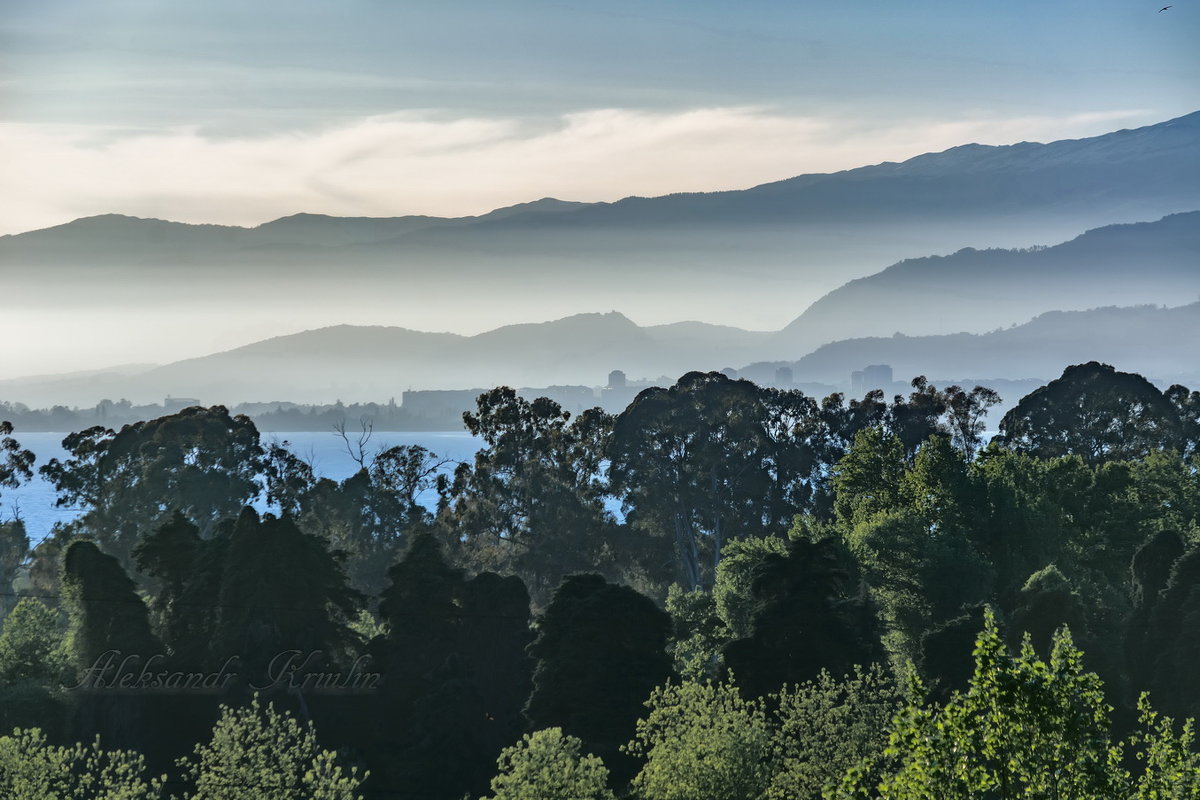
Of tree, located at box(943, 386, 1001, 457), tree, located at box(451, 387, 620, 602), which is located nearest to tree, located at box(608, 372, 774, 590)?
tree, located at box(451, 387, 620, 602)

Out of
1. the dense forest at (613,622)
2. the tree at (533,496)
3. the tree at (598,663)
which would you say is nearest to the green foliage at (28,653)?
the dense forest at (613,622)

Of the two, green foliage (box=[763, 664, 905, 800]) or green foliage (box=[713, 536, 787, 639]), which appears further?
green foliage (box=[713, 536, 787, 639])

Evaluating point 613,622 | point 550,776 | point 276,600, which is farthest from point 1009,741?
point 276,600

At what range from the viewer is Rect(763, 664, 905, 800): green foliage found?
4069 centimetres

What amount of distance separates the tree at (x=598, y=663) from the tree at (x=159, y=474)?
46553 mm

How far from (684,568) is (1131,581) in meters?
33.0

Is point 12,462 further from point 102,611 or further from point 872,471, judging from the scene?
point 872,471

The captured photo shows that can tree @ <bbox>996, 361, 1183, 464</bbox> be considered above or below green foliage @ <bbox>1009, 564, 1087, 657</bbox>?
above

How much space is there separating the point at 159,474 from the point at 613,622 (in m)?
51.7

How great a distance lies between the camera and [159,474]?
95.9 metres

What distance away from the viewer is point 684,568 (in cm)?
10031

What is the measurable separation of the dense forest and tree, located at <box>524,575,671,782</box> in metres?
0.11

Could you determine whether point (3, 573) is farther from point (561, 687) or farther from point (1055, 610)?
point (1055, 610)

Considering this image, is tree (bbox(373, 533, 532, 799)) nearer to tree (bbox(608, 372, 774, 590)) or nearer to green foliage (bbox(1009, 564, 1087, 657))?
green foliage (bbox(1009, 564, 1087, 657))
